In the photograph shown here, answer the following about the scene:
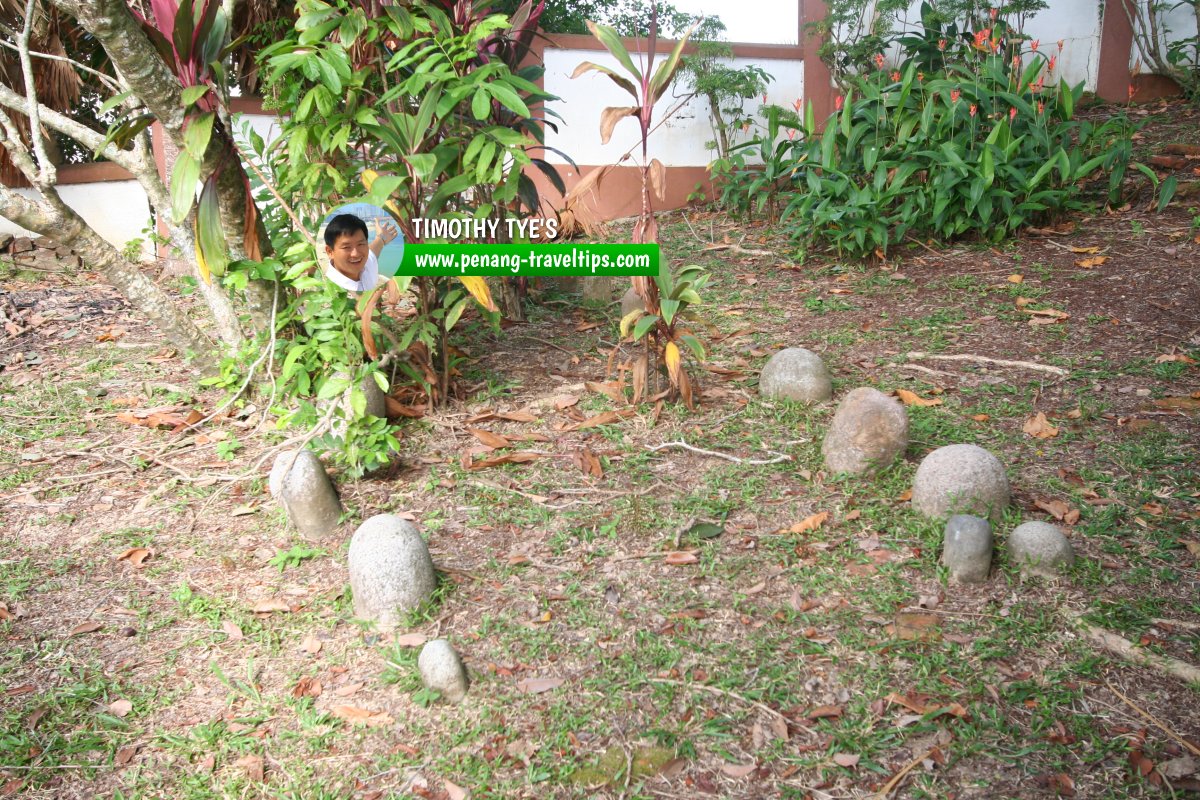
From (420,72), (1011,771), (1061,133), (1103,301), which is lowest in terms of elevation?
Result: (1011,771)

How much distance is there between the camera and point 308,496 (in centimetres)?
306

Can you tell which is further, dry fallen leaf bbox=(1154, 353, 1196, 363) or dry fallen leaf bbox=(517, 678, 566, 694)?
dry fallen leaf bbox=(1154, 353, 1196, 363)

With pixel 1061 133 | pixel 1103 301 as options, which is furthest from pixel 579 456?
pixel 1061 133

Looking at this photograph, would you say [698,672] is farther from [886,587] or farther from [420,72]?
[420,72]

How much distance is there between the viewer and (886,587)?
2715 millimetres

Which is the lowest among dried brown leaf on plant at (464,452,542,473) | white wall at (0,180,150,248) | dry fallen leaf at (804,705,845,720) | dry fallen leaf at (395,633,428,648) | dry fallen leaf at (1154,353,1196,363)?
dry fallen leaf at (804,705,845,720)

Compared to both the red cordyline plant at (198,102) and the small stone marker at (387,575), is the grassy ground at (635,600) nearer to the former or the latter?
the small stone marker at (387,575)

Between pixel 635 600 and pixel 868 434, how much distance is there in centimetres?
108

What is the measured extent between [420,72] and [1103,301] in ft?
11.0

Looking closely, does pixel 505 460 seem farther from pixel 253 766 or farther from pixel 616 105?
pixel 616 105

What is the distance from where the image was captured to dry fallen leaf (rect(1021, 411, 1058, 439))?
3.41 metres

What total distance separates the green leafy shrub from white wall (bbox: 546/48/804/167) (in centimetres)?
105

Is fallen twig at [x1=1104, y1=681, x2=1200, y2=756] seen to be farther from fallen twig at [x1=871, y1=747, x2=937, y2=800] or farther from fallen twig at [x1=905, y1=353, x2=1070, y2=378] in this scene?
fallen twig at [x1=905, y1=353, x2=1070, y2=378]

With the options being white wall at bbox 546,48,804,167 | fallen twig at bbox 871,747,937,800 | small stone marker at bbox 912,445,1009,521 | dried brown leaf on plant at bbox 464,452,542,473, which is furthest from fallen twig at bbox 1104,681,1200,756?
white wall at bbox 546,48,804,167
